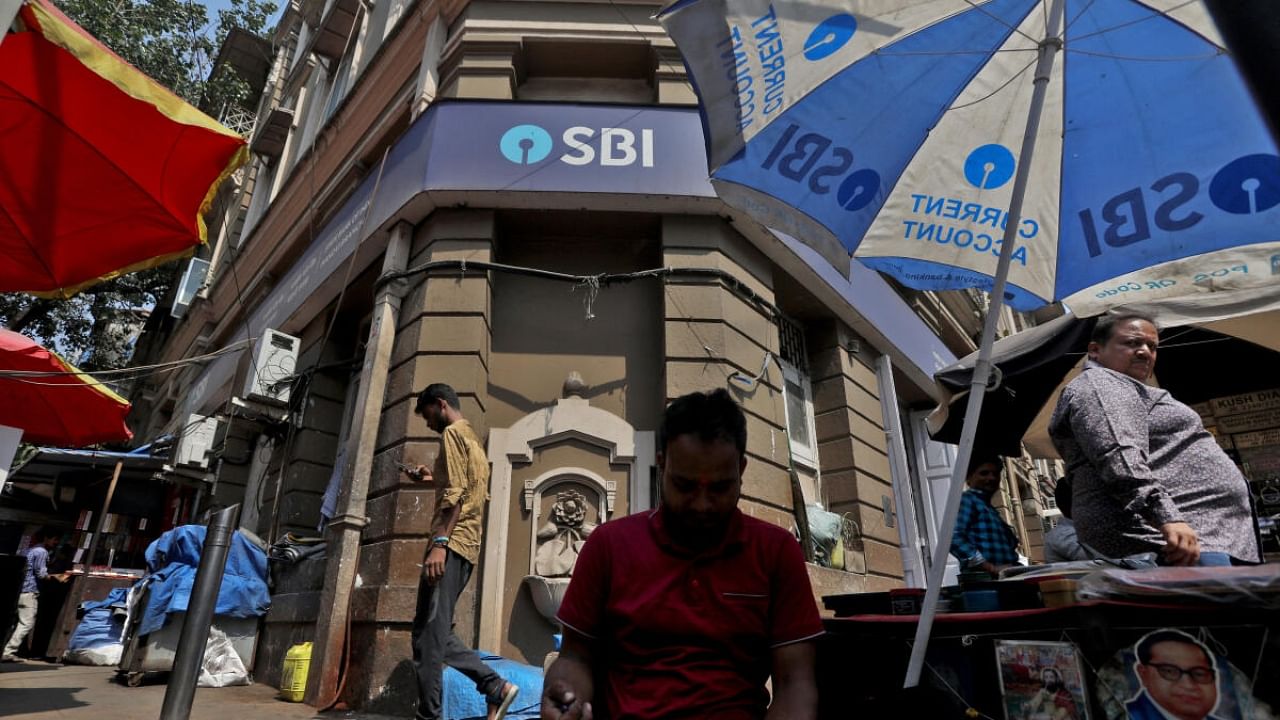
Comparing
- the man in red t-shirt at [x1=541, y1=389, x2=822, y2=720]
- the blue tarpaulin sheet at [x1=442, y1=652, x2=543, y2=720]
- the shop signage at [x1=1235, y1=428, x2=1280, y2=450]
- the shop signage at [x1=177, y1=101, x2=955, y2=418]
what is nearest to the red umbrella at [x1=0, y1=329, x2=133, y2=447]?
the shop signage at [x1=177, y1=101, x2=955, y2=418]

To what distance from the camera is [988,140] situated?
277 cm

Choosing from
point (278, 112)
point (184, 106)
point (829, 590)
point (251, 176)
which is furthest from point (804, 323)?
point (251, 176)

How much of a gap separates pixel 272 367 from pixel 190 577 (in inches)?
130

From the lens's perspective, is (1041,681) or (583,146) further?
(583,146)

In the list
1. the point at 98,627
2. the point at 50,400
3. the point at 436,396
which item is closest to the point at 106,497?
the point at 98,627

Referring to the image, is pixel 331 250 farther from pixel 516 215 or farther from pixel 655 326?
pixel 655 326

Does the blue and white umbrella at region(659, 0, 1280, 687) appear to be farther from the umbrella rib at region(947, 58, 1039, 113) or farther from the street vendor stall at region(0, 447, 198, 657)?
the street vendor stall at region(0, 447, 198, 657)

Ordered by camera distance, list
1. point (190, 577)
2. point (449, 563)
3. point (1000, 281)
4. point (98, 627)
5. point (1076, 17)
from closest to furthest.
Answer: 1. point (1000, 281)
2. point (1076, 17)
3. point (449, 563)
4. point (190, 577)
5. point (98, 627)

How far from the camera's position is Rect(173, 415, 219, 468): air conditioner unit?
10.5 meters

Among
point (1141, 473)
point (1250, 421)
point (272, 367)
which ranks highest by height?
point (272, 367)

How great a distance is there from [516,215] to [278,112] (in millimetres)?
10543

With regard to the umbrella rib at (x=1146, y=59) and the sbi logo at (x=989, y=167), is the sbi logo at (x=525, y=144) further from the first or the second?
the umbrella rib at (x=1146, y=59)

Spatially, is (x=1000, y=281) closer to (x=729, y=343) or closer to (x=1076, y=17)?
(x=1076, y=17)

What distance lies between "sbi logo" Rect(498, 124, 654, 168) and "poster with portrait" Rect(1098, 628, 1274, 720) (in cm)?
587
